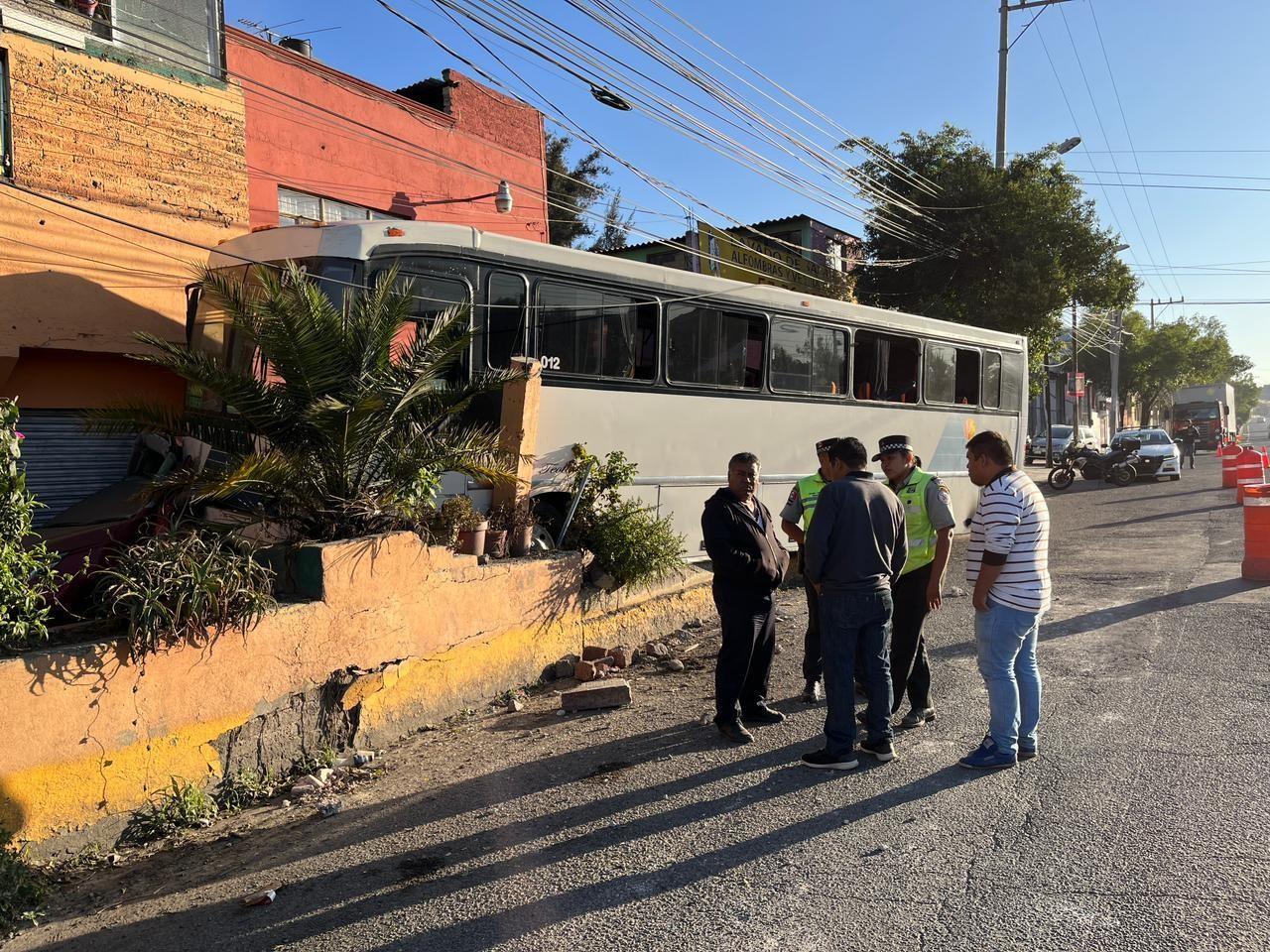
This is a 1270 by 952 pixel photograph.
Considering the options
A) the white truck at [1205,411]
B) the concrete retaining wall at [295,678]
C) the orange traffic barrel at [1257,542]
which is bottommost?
the concrete retaining wall at [295,678]

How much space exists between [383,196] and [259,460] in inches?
426

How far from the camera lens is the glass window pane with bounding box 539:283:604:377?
862 centimetres

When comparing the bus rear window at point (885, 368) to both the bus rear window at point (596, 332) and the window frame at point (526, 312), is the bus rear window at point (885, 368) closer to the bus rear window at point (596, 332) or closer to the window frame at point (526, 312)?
the bus rear window at point (596, 332)

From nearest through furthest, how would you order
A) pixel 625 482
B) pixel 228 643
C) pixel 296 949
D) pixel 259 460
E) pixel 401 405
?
pixel 296 949
pixel 228 643
pixel 259 460
pixel 401 405
pixel 625 482

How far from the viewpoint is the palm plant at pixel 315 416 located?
562 centimetres

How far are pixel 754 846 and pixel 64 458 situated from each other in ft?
28.9

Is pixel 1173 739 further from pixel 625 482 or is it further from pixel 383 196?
pixel 383 196

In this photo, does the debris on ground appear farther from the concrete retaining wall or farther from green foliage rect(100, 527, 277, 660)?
green foliage rect(100, 527, 277, 660)

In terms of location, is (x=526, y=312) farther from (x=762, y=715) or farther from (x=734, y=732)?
(x=734, y=732)

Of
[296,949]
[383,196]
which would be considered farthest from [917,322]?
[296,949]

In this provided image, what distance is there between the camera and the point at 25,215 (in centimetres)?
921

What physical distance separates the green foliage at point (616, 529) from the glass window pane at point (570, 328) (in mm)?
949

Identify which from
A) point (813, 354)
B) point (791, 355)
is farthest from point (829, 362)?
point (791, 355)

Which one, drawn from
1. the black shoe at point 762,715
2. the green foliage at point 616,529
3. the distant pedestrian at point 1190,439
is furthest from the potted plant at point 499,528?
the distant pedestrian at point 1190,439
